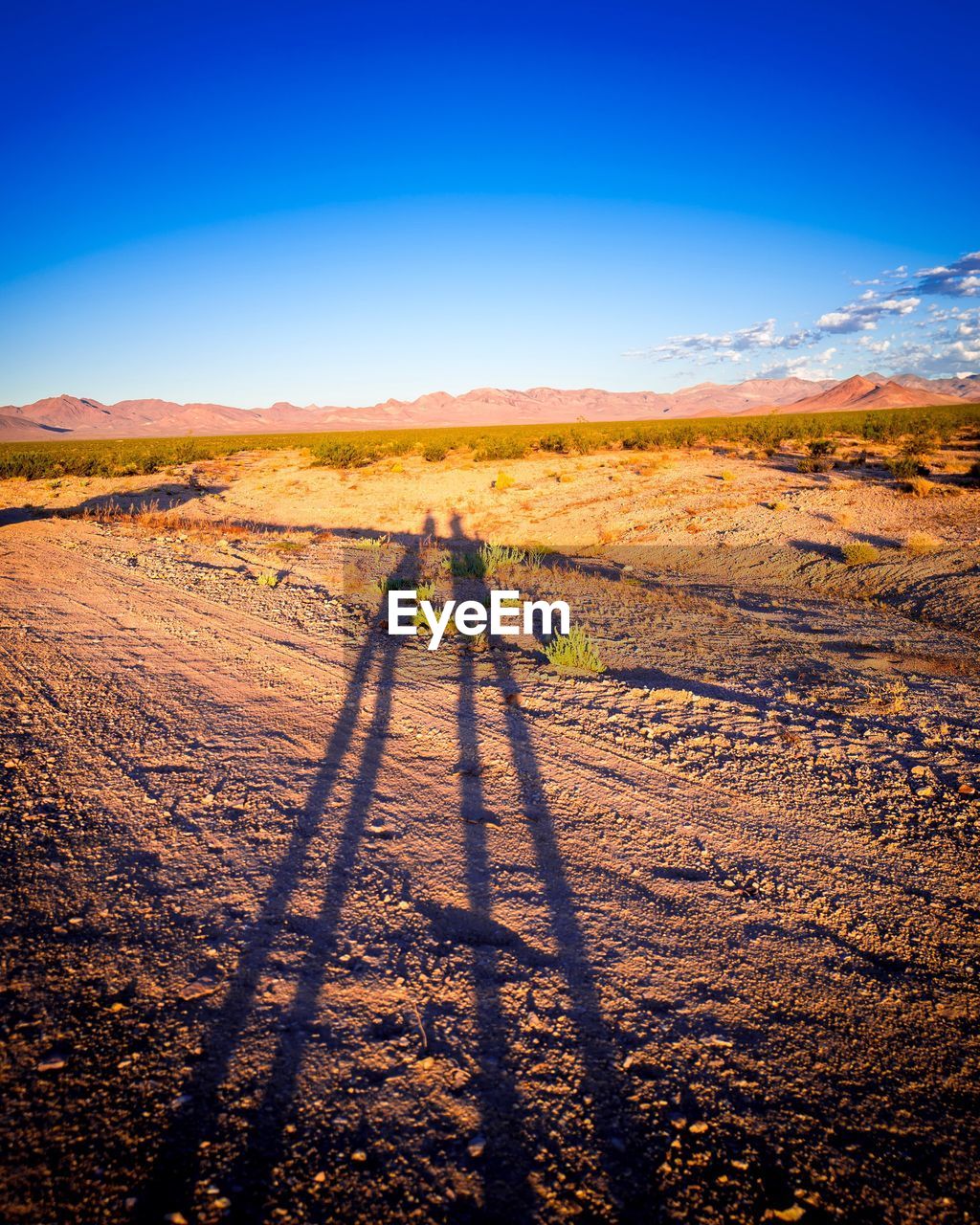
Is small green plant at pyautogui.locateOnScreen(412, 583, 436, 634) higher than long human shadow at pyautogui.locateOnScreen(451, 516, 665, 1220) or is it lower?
higher

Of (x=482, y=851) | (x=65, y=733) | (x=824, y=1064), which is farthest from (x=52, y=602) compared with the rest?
(x=824, y=1064)

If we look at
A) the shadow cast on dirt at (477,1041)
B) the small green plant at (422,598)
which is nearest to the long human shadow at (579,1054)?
the shadow cast on dirt at (477,1041)

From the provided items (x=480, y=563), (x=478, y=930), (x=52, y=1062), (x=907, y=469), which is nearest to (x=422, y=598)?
(x=480, y=563)

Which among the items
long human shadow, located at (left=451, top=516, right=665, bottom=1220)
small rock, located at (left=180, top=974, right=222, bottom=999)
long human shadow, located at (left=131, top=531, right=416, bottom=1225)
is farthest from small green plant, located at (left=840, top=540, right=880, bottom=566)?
small rock, located at (left=180, top=974, right=222, bottom=999)

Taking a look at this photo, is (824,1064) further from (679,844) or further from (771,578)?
(771,578)

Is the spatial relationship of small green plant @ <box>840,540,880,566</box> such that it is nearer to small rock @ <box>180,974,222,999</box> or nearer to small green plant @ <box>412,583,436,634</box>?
small green plant @ <box>412,583,436,634</box>

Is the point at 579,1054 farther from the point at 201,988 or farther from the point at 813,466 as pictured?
the point at 813,466
